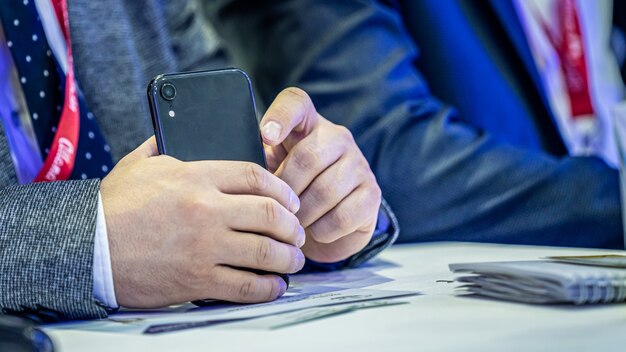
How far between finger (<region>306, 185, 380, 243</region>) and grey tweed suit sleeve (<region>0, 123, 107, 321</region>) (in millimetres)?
265

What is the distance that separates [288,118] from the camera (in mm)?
937

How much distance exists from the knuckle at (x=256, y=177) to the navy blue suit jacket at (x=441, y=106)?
25.5 inches

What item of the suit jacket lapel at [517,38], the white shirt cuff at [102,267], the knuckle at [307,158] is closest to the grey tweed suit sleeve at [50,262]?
the white shirt cuff at [102,267]

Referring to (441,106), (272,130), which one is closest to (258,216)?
(272,130)

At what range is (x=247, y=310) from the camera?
31.4 inches

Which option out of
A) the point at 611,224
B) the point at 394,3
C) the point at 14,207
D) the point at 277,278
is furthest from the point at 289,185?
the point at 394,3

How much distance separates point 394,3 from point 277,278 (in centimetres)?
104

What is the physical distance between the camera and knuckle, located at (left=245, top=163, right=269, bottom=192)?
833mm

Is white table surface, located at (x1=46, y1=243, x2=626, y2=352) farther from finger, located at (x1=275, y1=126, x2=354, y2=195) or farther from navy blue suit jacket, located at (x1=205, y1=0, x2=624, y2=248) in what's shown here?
navy blue suit jacket, located at (x1=205, y1=0, x2=624, y2=248)


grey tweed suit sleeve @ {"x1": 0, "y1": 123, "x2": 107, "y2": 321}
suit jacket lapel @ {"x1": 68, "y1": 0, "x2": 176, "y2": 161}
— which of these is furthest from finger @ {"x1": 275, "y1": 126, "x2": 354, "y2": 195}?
suit jacket lapel @ {"x1": 68, "y1": 0, "x2": 176, "y2": 161}

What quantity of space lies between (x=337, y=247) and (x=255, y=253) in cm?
25

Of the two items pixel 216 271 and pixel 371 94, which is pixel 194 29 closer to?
pixel 371 94

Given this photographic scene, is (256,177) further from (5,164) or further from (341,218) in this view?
(5,164)

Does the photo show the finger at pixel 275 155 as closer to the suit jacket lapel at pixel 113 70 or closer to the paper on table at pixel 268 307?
the paper on table at pixel 268 307
